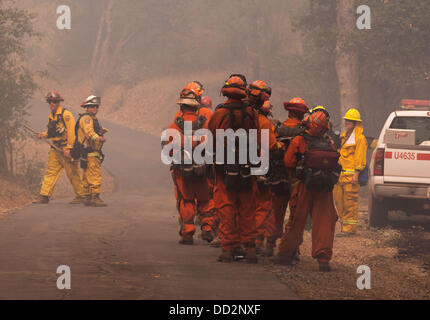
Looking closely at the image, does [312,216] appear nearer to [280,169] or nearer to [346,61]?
[280,169]

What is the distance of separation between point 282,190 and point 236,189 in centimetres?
84

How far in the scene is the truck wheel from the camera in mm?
14375

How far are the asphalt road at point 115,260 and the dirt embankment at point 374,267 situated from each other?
418mm

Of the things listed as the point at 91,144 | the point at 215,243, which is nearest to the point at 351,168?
the point at 215,243

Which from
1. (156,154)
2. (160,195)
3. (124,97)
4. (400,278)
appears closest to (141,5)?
(124,97)

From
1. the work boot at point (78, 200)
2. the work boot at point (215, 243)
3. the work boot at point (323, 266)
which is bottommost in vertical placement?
the work boot at point (323, 266)

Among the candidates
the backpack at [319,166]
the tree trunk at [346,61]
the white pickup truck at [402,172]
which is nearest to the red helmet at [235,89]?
the backpack at [319,166]

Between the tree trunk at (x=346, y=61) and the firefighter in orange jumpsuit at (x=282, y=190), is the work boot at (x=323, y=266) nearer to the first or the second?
the firefighter in orange jumpsuit at (x=282, y=190)

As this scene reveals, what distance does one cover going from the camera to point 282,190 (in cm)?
1038

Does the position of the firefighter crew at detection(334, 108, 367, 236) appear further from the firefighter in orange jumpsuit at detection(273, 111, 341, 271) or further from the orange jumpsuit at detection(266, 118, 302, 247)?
the firefighter in orange jumpsuit at detection(273, 111, 341, 271)

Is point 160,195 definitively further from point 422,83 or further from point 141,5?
point 141,5

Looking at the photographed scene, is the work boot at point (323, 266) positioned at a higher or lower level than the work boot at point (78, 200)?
lower

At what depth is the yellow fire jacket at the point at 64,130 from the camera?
16516 millimetres

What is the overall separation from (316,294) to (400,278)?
2086 mm
